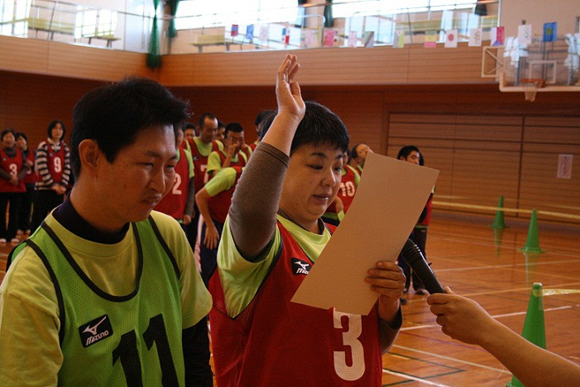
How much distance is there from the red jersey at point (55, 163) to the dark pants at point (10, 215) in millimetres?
1431

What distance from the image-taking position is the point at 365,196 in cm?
181

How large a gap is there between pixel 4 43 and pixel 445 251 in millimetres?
12331

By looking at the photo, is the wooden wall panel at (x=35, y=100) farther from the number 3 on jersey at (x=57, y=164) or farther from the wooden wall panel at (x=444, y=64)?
the number 3 on jersey at (x=57, y=164)

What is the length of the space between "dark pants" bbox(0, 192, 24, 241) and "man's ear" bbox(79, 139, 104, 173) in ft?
34.9

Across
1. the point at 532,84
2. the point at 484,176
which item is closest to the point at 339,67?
the point at 484,176

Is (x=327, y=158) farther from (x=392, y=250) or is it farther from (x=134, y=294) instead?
(x=134, y=294)

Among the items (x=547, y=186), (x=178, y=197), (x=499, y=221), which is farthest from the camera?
(x=547, y=186)

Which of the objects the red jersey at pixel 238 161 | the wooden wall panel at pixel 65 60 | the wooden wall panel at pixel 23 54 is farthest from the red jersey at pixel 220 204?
the wooden wall panel at pixel 23 54

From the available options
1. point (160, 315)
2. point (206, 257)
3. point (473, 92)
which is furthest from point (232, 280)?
point (473, 92)

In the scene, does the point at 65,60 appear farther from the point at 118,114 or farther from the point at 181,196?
the point at 118,114

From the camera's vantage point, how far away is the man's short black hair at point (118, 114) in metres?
1.71

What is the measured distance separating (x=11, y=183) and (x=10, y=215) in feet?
1.71

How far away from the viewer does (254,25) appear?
19.7 metres

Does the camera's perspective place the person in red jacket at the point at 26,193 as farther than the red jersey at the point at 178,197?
Yes
